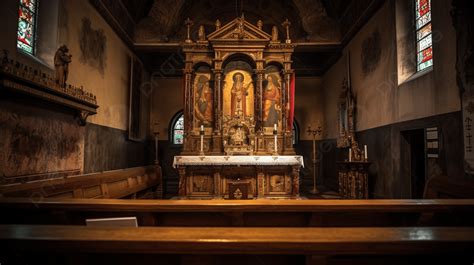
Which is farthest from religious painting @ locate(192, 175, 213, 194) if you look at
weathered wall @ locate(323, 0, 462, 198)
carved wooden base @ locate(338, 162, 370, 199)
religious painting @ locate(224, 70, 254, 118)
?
weathered wall @ locate(323, 0, 462, 198)

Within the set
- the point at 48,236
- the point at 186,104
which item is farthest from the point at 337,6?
the point at 48,236

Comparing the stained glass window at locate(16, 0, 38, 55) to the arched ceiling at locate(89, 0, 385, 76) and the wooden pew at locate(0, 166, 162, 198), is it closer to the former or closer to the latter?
the arched ceiling at locate(89, 0, 385, 76)

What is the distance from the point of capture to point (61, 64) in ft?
17.9

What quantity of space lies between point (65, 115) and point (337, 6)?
363 inches

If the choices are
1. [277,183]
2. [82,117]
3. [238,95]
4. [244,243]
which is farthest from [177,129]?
[244,243]

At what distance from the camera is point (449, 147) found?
4.73 metres

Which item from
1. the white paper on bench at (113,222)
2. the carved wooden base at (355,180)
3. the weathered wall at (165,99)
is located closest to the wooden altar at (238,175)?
the carved wooden base at (355,180)

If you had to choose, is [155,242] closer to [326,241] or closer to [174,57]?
[326,241]

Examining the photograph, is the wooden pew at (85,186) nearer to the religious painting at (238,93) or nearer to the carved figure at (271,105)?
the religious painting at (238,93)

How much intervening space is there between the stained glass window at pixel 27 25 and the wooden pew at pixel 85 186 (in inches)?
98.6

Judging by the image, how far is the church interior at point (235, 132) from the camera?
1.54m

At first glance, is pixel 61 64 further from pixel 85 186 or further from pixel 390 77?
pixel 390 77

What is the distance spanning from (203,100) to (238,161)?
8.86 feet

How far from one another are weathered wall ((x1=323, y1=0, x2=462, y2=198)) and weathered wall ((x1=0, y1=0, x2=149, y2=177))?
22.3 ft
